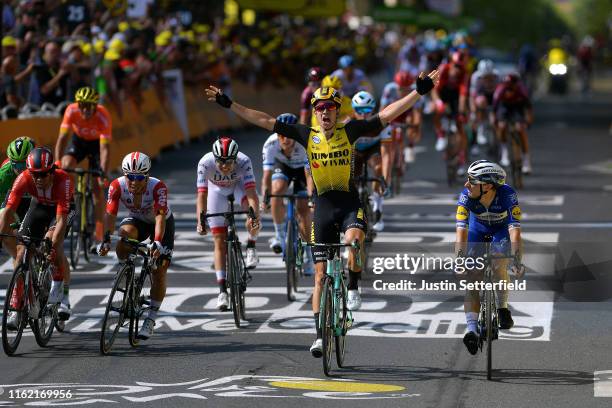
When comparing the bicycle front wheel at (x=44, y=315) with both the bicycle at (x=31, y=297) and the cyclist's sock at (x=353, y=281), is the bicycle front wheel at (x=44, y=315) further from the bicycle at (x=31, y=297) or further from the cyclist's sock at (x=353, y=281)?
the cyclist's sock at (x=353, y=281)

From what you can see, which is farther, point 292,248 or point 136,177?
point 292,248

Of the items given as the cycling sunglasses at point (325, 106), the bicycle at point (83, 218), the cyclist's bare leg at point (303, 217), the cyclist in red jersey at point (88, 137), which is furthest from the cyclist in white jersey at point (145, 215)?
the cyclist in red jersey at point (88, 137)

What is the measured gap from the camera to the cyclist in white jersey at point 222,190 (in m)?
14.2

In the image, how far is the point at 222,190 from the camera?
14703 mm

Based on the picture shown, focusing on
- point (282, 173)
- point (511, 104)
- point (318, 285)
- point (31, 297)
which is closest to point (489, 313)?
point (318, 285)

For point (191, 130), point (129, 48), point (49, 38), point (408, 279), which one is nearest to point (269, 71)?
point (191, 130)

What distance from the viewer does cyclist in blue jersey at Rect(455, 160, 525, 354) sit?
466 inches

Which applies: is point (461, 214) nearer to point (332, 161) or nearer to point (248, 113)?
point (332, 161)

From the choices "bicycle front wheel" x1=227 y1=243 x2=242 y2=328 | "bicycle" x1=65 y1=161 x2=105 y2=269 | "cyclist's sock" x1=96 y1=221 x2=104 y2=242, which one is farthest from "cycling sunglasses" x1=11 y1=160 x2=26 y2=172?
"cyclist's sock" x1=96 y1=221 x2=104 y2=242

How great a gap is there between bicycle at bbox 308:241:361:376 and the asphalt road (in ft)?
0.58

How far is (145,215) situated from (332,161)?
6.19 ft

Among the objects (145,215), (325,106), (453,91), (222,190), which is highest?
(453,91)

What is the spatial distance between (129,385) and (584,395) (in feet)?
10.7

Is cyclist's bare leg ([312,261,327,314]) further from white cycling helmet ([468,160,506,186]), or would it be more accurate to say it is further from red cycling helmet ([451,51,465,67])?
red cycling helmet ([451,51,465,67])
